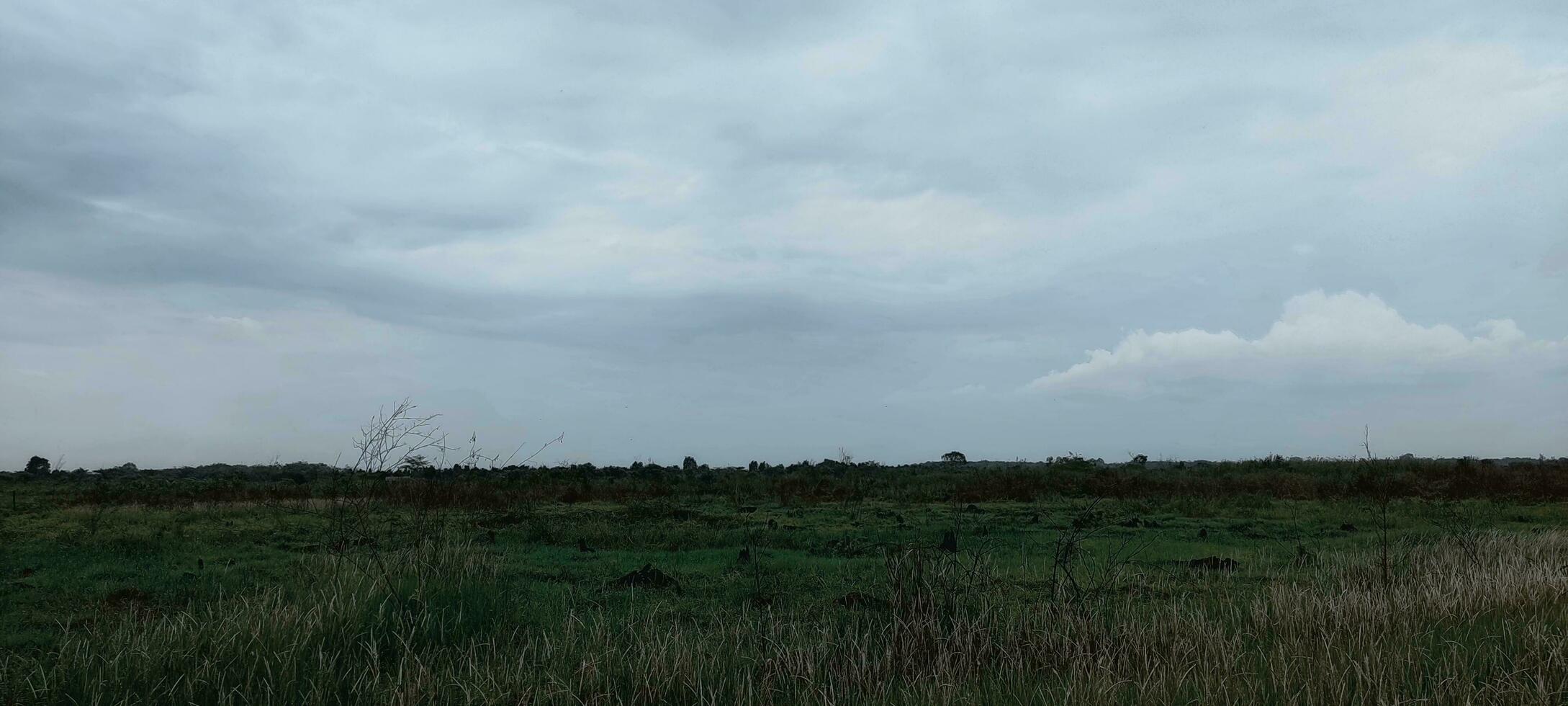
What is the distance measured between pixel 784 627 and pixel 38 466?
45.9 m

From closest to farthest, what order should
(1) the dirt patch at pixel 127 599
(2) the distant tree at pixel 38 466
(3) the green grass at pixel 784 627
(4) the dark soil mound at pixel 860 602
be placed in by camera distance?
(3) the green grass at pixel 784 627 → (4) the dark soil mound at pixel 860 602 → (1) the dirt patch at pixel 127 599 → (2) the distant tree at pixel 38 466

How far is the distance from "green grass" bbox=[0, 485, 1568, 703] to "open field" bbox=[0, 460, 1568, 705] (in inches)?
1.4

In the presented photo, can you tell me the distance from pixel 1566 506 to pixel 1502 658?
1914cm

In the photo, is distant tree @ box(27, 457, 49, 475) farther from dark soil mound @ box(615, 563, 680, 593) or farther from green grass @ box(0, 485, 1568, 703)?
dark soil mound @ box(615, 563, 680, 593)

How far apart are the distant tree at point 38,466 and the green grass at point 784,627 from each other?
34075 mm

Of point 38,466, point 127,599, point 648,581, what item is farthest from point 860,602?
point 38,466

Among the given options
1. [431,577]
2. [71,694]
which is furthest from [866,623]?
[71,694]

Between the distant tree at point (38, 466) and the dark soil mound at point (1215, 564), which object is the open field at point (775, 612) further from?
the distant tree at point (38, 466)

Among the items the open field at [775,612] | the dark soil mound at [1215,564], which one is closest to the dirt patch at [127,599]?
the open field at [775,612]

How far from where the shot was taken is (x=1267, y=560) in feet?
36.5

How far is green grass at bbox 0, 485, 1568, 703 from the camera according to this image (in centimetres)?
543

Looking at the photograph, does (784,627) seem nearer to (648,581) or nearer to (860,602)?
(860,602)

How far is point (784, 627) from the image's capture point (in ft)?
23.4

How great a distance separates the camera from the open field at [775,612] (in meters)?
5.48
